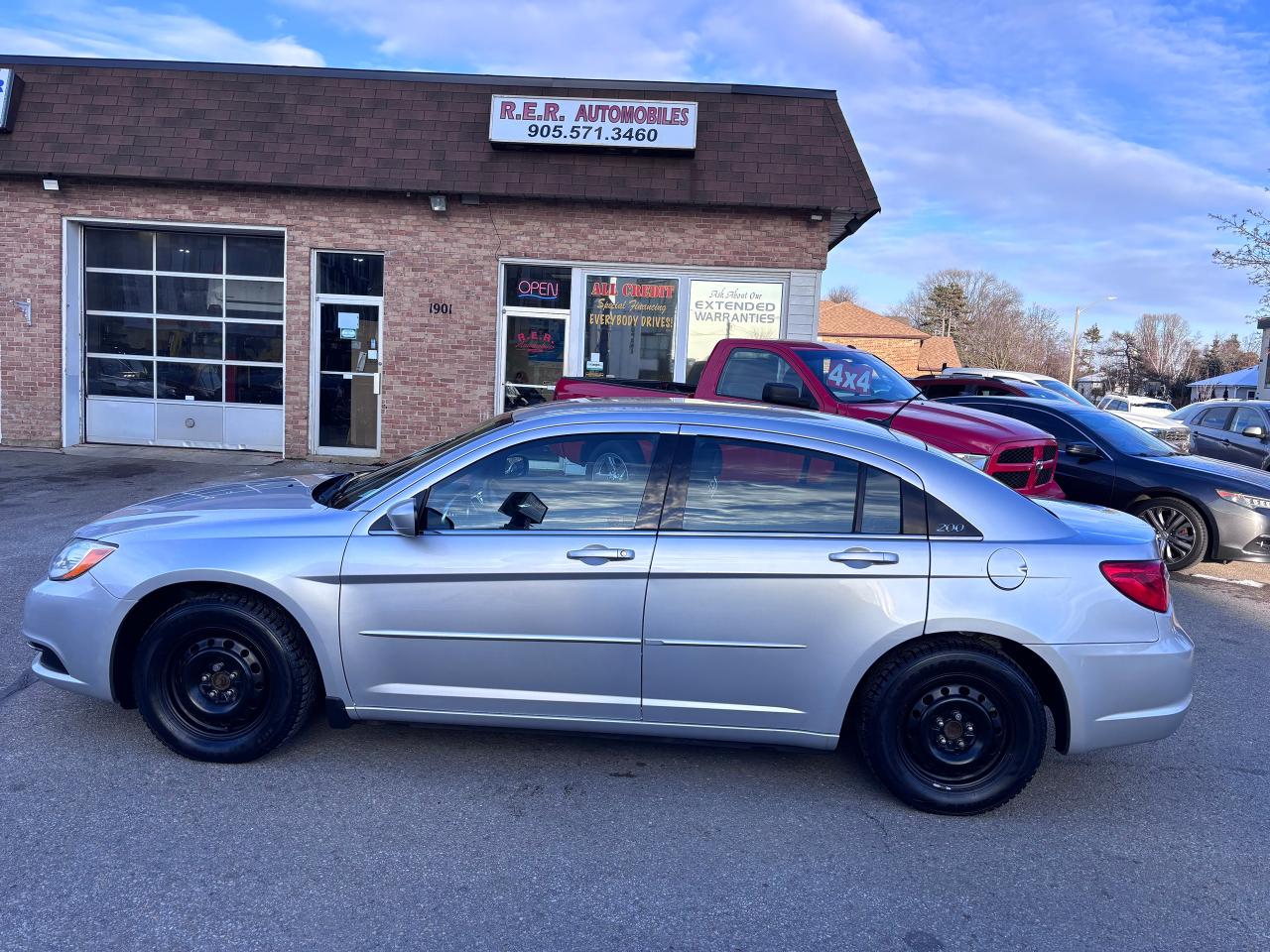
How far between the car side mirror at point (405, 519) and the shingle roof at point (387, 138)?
9.83 meters

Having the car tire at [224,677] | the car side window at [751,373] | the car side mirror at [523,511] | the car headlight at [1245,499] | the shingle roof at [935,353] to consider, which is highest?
the shingle roof at [935,353]

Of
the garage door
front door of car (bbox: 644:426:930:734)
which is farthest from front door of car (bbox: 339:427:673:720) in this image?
the garage door

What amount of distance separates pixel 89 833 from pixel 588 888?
184 centimetres

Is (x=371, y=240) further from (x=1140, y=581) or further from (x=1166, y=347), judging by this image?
→ (x=1166, y=347)

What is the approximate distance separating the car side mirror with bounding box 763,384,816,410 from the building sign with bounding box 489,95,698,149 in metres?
6.19

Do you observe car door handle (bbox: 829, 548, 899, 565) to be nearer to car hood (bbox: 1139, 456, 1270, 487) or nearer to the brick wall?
car hood (bbox: 1139, 456, 1270, 487)

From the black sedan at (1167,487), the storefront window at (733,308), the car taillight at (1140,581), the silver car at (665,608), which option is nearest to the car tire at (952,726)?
the silver car at (665,608)

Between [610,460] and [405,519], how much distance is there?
2.86 ft

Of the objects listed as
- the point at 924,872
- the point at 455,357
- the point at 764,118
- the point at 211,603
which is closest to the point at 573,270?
the point at 455,357

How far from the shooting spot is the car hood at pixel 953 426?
23.5 feet

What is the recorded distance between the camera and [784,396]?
25.3 feet

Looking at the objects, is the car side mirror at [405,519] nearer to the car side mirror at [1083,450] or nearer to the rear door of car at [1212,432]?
the car side mirror at [1083,450]

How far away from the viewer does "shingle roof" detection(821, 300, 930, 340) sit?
58188 millimetres

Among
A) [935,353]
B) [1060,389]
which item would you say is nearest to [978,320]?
[935,353]
